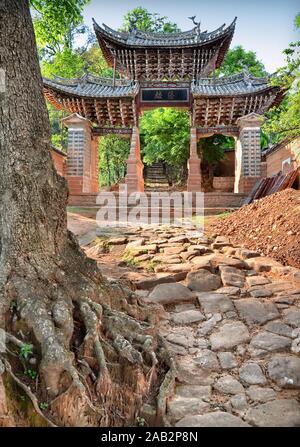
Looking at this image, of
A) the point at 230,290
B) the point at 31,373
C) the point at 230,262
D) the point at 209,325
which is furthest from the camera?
the point at 230,262

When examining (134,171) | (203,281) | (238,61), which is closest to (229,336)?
(203,281)

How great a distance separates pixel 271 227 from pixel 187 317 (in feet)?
12.0

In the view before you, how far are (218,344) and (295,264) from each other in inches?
103

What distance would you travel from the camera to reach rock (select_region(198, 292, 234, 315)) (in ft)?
12.2

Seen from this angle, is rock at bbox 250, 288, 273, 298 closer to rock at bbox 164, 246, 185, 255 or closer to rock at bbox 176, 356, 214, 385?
rock at bbox 176, 356, 214, 385

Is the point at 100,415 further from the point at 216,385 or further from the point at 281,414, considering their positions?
the point at 281,414

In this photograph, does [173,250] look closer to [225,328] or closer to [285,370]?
[225,328]

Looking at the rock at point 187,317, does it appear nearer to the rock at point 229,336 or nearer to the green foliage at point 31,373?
the rock at point 229,336

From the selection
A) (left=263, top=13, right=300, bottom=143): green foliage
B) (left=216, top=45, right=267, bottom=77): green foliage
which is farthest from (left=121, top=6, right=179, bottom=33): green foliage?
(left=263, top=13, right=300, bottom=143): green foliage

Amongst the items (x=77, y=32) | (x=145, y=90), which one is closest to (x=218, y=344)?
(x=145, y=90)

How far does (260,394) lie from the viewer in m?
2.31

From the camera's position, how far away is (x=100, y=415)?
203 cm

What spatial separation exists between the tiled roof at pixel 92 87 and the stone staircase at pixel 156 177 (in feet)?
36.2
